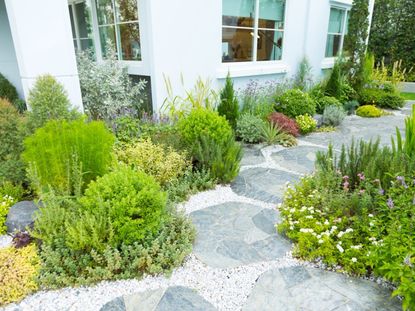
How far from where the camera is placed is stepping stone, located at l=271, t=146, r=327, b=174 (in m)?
4.14

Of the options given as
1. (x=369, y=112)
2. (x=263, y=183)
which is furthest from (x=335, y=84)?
(x=263, y=183)

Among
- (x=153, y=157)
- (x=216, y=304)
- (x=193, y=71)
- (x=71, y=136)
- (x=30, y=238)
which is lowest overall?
(x=216, y=304)

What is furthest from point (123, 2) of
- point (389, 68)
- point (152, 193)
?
point (389, 68)

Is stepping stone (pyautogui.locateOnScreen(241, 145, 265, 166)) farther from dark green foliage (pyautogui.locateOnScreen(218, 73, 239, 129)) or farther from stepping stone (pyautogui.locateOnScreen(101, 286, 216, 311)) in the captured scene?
stepping stone (pyautogui.locateOnScreen(101, 286, 216, 311))

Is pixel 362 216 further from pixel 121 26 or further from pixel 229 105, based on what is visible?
pixel 121 26

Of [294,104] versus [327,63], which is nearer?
[294,104]

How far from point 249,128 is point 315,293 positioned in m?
3.40

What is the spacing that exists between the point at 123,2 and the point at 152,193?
426 cm

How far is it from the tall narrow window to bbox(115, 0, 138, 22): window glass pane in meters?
1.04

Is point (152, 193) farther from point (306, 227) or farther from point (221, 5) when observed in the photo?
point (221, 5)

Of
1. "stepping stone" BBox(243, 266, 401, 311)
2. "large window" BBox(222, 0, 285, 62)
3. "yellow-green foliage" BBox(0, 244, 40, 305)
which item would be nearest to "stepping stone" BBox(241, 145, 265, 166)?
"large window" BBox(222, 0, 285, 62)

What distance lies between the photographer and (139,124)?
14.1 feet

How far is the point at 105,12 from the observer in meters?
5.51

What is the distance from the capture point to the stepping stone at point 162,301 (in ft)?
6.20
